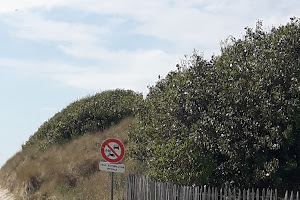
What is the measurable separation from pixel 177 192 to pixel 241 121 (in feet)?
8.55

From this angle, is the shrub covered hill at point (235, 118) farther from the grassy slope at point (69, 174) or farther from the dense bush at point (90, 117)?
the dense bush at point (90, 117)

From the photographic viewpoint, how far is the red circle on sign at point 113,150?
1391 cm

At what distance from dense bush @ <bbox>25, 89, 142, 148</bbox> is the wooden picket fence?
1504 centimetres

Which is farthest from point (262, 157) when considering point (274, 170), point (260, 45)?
point (260, 45)

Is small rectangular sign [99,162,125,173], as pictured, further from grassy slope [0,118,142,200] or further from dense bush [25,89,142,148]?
dense bush [25,89,142,148]

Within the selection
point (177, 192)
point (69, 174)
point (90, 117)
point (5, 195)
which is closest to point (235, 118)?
point (177, 192)

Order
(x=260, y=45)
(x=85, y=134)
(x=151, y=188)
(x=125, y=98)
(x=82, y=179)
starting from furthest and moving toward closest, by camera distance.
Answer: (x=125, y=98), (x=85, y=134), (x=82, y=179), (x=260, y=45), (x=151, y=188)

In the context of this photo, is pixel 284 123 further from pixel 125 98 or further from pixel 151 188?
pixel 125 98

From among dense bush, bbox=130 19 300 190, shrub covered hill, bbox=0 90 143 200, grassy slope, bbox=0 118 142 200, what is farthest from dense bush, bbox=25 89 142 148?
dense bush, bbox=130 19 300 190

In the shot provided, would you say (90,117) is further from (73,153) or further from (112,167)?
(112,167)

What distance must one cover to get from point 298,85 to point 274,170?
7.45 feet

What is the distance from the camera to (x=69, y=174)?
23.1m

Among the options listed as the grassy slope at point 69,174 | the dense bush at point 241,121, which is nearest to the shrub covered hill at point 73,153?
the grassy slope at point 69,174

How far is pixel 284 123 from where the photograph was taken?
13.0 metres
